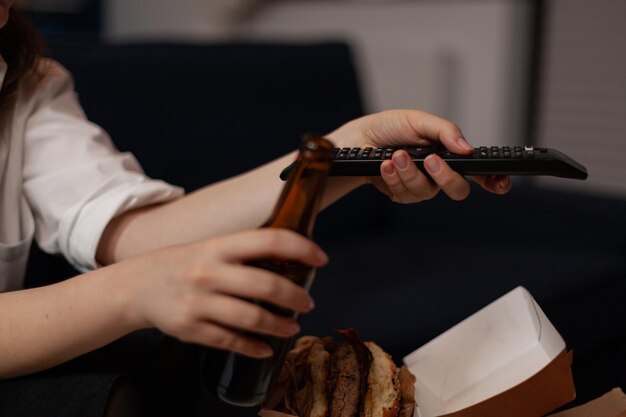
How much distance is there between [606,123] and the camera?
7.80 ft

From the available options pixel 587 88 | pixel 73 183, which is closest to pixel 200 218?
pixel 73 183

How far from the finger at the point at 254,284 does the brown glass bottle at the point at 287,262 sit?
0.02 metres

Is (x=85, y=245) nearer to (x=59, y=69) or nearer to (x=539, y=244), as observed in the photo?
(x=59, y=69)

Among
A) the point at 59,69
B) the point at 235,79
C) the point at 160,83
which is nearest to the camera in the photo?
the point at 59,69

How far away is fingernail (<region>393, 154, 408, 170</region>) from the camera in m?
0.67

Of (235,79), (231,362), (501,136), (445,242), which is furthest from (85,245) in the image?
(501,136)

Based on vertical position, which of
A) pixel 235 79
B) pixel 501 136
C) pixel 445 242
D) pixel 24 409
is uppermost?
pixel 24 409

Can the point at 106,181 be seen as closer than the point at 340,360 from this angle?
No

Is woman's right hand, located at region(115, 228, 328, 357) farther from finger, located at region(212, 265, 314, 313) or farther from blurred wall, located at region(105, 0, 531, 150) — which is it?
blurred wall, located at region(105, 0, 531, 150)

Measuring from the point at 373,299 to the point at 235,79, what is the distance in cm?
55

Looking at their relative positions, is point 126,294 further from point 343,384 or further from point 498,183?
point 498,183

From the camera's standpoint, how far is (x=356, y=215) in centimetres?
162

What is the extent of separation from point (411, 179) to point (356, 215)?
94 cm

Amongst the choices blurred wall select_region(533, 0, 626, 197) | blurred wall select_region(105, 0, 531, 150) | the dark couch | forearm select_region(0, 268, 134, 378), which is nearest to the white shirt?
the dark couch
